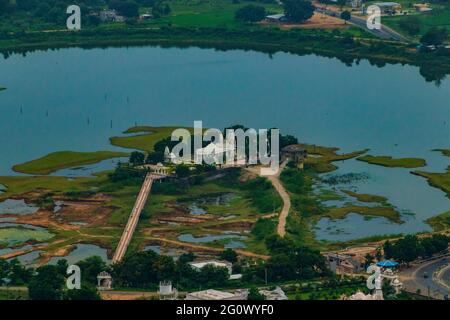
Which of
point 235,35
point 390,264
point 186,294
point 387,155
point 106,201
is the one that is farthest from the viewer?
point 235,35

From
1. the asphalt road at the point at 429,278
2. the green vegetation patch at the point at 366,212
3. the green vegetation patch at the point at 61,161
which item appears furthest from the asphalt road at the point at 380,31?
the asphalt road at the point at 429,278

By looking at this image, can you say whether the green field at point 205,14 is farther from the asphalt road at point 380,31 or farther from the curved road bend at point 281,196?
the curved road bend at point 281,196

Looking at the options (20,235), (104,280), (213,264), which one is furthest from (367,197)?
(104,280)

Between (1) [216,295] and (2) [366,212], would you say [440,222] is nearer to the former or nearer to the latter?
(2) [366,212]

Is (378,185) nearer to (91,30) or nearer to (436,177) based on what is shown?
(436,177)
